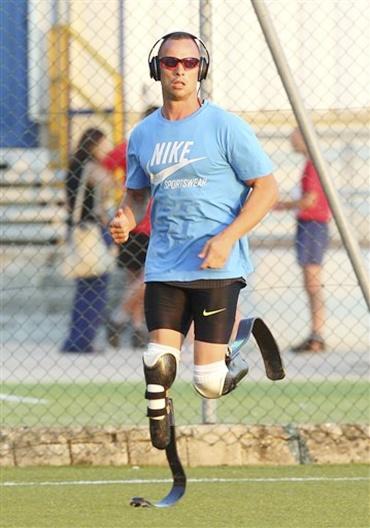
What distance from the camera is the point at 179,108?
24.5 feet

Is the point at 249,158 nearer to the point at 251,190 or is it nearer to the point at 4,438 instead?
the point at 251,190

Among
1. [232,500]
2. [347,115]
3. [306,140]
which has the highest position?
[306,140]

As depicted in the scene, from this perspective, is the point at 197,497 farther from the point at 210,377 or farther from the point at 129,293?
the point at 129,293

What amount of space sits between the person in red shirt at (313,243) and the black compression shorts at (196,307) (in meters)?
5.99

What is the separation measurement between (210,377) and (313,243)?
6752mm

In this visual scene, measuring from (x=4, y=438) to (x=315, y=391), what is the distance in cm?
320

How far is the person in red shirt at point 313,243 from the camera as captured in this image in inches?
538

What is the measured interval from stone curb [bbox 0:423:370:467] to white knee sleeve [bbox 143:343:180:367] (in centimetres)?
214

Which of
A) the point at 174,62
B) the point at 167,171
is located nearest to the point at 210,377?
the point at 167,171

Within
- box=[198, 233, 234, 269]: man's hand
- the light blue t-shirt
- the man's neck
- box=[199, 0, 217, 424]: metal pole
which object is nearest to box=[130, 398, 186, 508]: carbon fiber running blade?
the light blue t-shirt

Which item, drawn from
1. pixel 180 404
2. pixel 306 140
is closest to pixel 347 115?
pixel 180 404

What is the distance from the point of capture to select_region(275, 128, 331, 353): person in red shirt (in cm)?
1366

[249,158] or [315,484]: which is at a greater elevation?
[249,158]

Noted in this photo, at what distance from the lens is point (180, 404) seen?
38.7 ft
